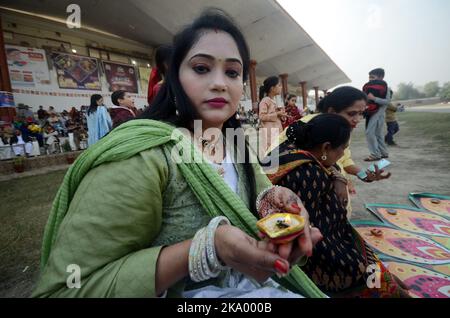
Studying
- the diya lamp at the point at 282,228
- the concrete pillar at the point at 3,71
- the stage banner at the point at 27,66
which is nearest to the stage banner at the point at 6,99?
the concrete pillar at the point at 3,71

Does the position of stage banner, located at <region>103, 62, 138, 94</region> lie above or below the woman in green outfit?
above

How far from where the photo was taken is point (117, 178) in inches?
26.3

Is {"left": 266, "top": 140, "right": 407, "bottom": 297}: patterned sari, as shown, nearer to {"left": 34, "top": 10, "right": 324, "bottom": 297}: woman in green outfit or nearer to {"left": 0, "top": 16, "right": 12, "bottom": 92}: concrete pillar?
{"left": 34, "top": 10, "right": 324, "bottom": 297}: woman in green outfit

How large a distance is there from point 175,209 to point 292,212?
0.40m

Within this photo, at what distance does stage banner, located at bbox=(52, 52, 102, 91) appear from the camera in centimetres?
1024

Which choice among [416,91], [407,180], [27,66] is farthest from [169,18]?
[416,91]

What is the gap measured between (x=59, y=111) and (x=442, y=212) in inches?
495

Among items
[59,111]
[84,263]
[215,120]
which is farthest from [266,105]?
[59,111]

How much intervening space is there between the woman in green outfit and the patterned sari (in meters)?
0.44

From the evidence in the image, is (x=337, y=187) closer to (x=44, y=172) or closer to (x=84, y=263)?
(x=84, y=263)

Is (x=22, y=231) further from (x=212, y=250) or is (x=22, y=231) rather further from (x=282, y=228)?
(x=282, y=228)

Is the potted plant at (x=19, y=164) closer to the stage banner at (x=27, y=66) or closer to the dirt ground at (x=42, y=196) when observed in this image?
the dirt ground at (x=42, y=196)

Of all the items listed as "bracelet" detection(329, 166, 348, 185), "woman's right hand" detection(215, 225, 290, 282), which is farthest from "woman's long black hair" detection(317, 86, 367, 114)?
"woman's right hand" detection(215, 225, 290, 282)

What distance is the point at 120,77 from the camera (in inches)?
495
